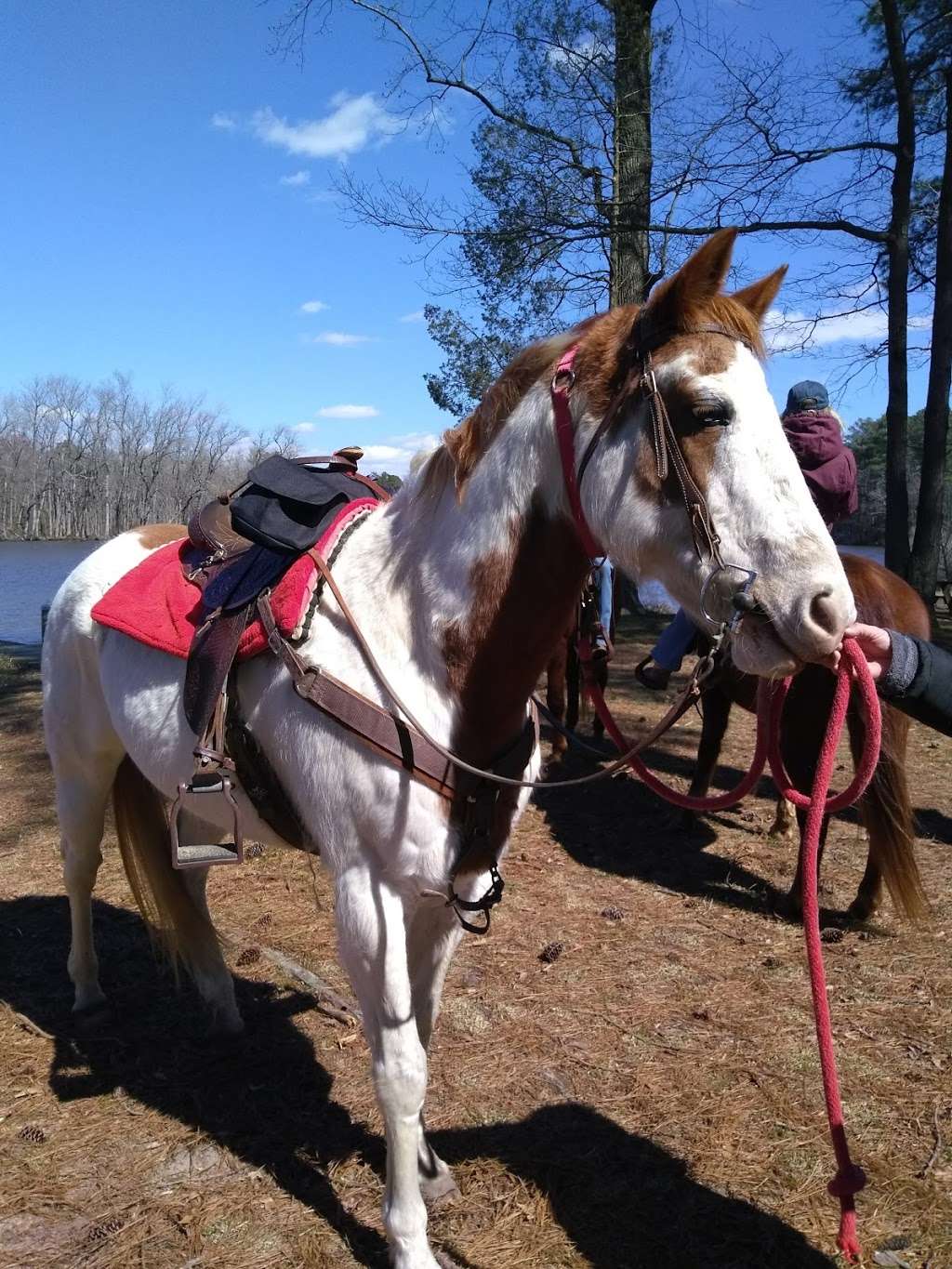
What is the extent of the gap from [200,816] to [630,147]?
9559 mm

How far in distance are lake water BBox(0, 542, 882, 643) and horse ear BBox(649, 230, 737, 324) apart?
7.05 metres

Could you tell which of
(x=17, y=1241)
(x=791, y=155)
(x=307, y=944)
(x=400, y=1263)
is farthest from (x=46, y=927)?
(x=791, y=155)

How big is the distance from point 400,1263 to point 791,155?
35.7ft

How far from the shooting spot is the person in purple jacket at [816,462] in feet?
14.3

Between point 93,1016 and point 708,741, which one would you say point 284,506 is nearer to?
point 93,1016

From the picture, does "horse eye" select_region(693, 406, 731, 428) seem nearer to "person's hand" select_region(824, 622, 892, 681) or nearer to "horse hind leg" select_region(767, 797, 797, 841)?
"person's hand" select_region(824, 622, 892, 681)

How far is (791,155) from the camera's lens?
9.51 metres

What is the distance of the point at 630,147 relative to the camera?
371 inches

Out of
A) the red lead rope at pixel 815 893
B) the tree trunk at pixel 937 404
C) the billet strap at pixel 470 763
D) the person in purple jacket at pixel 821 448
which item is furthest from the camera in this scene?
the tree trunk at pixel 937 404

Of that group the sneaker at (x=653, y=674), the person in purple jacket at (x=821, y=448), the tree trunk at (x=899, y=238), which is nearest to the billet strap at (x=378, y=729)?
the sneaker at (x=653, y=674)

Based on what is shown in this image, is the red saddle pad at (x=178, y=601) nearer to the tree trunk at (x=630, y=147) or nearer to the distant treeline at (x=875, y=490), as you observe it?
the tree trunk at (x=630, y=147)

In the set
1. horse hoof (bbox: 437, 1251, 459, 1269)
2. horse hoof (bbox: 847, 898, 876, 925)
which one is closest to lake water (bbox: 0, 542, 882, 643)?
horse hoof (bbox: 847, 898, 876, 925)

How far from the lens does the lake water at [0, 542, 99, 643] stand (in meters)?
14.8

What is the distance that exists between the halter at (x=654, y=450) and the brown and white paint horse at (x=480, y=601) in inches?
0.6
